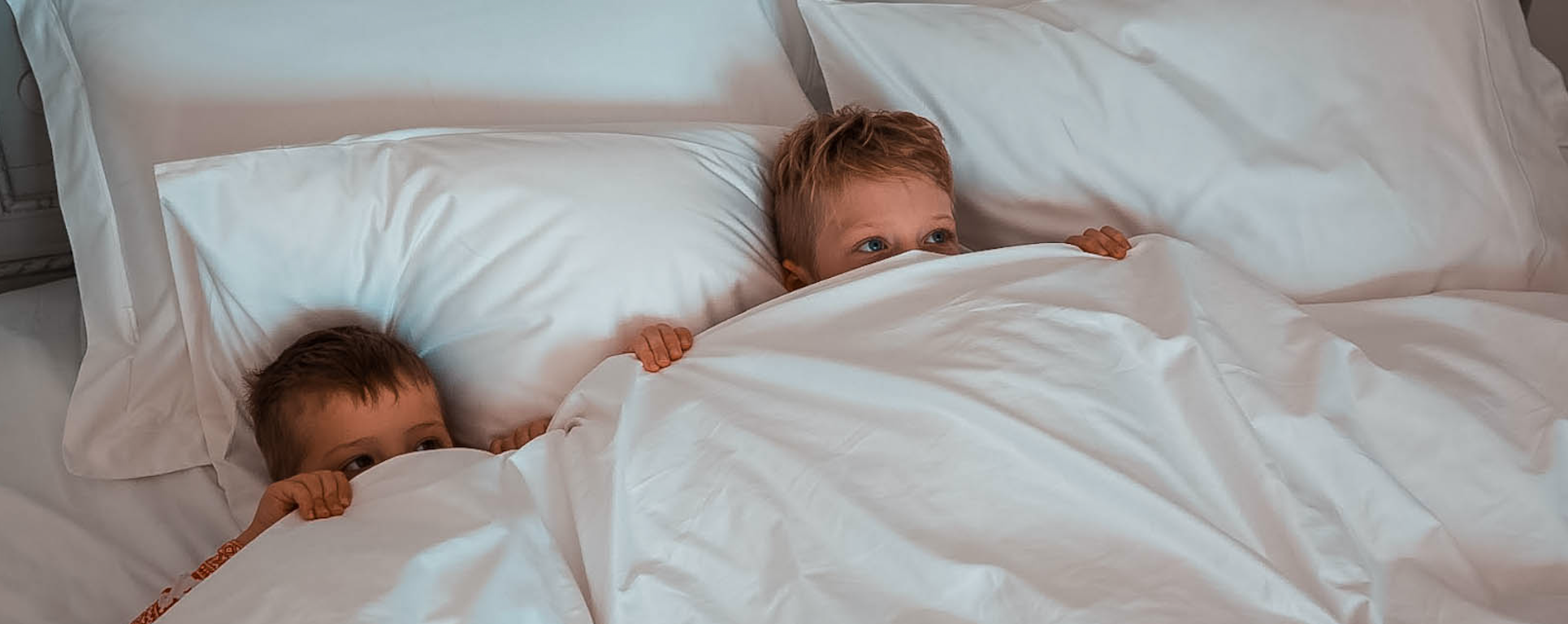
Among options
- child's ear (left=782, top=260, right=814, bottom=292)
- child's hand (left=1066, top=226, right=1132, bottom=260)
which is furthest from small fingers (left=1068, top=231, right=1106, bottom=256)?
child's ear (left=782, top=260, right=814, bottom=292)

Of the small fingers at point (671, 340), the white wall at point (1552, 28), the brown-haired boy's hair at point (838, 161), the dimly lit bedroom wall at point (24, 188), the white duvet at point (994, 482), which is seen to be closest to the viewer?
the white duvet at point (994, 482)

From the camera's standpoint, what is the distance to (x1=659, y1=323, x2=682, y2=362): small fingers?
1.11 meters

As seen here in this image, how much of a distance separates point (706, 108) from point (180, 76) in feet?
1.83

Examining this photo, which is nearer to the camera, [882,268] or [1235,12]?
[882,268]

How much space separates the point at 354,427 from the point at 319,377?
53 mm

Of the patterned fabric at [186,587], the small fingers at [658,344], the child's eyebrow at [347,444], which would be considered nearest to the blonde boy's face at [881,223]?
the small fingers at [658,344]

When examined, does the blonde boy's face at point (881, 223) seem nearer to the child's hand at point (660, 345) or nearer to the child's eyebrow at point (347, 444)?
the child's hand at point (660, 345)

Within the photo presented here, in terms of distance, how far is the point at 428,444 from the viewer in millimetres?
1177

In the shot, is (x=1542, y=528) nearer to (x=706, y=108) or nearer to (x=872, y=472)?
(x=872, y=472)

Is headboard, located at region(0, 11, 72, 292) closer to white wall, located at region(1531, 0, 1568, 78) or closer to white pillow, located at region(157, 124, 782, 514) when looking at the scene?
white pillow, located at region(157, 124, 782, 514)

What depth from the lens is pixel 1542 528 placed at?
1018 millimetres

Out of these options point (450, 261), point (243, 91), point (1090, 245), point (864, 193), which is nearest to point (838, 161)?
point (864, 193)

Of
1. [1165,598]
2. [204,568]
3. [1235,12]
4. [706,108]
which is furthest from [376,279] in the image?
[1235,12]

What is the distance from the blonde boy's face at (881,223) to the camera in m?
1.27
